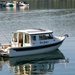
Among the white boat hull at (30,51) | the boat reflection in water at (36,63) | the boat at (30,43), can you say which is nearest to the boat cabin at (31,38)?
the boat at (30,43)

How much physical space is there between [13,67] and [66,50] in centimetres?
952

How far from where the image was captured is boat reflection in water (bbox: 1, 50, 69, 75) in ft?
130

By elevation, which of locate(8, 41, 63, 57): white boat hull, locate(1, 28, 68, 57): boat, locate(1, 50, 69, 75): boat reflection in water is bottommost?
locate(1, 50, 69, 75): boat reflection in water

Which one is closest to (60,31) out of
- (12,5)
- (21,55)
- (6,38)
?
(6,38)

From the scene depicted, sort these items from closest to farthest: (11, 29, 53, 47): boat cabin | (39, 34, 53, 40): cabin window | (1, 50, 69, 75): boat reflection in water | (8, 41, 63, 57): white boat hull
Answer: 1. (1, 50, 69, 75): boat reflection in water
2. (8, 41, 63, 57): white boat hull
3. (11, 29, 53, 47): boat cabin
4. (39, 34, 53, 40): cabin window

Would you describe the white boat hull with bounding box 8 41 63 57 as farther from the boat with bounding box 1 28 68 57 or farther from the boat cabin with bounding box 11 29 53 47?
the boat cabin with bounding box 11 29 53 47

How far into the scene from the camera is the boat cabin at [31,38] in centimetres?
4597

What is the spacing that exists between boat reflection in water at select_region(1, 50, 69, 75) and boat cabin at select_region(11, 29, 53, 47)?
1.47 meters

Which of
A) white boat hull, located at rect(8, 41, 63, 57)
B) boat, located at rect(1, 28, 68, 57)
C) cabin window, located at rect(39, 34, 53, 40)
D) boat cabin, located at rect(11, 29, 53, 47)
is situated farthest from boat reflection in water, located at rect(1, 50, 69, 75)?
cabin window, located at rect(39, 34, 53, 40)

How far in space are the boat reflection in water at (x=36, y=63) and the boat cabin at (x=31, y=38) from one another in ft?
4.82

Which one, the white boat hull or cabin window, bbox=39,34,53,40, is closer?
the white boat hull

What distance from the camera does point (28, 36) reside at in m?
46.0

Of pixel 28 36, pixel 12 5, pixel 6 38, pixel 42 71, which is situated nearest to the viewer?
pixel 42 71

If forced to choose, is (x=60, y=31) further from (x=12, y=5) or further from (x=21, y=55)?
(x=12, y=5)
